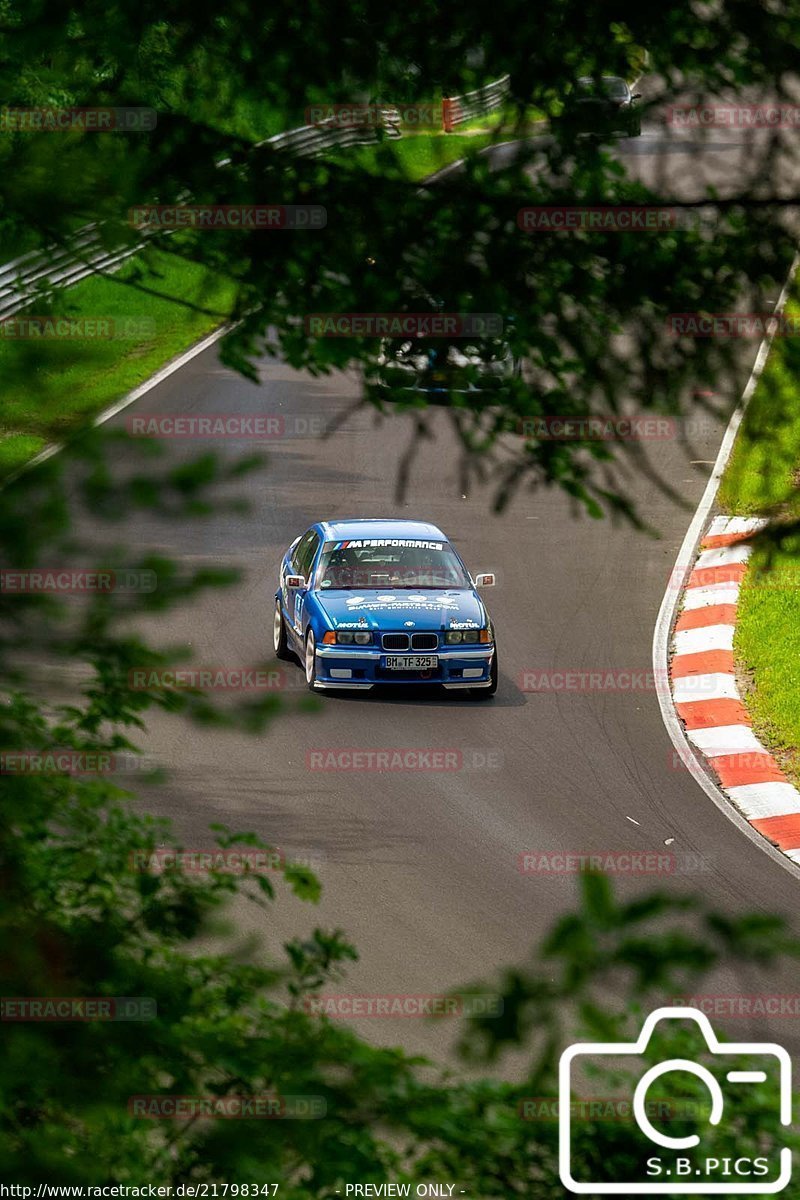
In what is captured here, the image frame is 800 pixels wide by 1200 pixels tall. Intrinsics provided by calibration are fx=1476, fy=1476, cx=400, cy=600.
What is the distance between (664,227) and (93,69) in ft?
4.92

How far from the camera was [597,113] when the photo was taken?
3705mm

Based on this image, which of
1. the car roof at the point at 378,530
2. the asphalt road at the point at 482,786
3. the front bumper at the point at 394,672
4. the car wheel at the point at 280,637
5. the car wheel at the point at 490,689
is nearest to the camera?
the asphalt road at the point at 482,786

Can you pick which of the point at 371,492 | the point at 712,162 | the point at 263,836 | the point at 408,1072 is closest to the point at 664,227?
the point at 712,162

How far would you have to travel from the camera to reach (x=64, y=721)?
3529 millimetres

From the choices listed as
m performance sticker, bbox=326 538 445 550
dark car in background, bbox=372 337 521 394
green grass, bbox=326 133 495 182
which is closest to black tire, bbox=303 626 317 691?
m performance sticker, bbox=326 538 445 550

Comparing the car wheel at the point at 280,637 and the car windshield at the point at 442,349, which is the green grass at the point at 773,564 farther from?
the car wheel at the point at 280,637

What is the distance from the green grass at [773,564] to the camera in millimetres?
4074

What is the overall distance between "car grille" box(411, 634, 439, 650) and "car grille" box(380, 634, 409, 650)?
7cm

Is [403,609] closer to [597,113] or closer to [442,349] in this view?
[442,349]

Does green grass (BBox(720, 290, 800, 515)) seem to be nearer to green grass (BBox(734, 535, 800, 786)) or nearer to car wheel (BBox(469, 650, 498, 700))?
green grass (BBox(734, 535, 800, 786))

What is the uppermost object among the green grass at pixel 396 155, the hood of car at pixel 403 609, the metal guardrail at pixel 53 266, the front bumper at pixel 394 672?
the green grass at pixel 396 155

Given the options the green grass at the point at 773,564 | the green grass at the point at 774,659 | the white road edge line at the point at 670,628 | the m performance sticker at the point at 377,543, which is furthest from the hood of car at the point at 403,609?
the green grass at the point at 773,564

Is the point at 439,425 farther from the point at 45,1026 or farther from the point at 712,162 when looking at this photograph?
the point at 45,1026

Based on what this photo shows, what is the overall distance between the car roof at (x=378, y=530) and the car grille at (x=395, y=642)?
4.71ft
